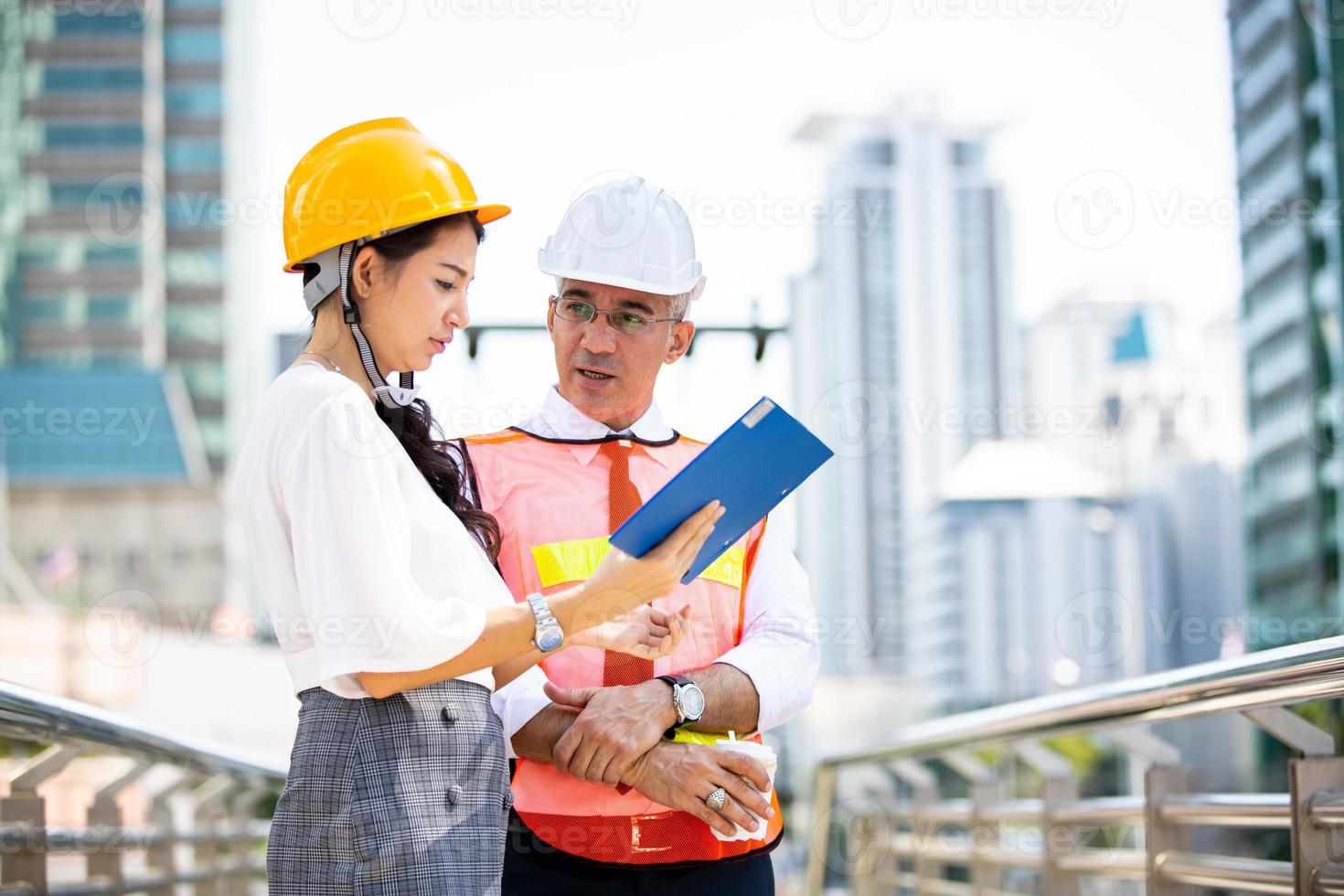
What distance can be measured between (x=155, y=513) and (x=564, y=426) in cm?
6969

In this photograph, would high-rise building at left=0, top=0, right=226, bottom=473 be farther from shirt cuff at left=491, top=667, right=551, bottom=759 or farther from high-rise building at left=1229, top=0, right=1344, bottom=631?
shirt cuff at left=491, top=667, right=551, bottom=759

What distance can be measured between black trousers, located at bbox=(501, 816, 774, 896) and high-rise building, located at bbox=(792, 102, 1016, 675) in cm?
10593

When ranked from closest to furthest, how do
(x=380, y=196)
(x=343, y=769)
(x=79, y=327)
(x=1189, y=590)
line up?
1. (x=343, y=769)
2. (x=380, y=196)
3. (x=79, y=327)
4. (x=1189, y=590)

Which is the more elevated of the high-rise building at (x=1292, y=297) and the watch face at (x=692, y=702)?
the high-rise building at (x=1292, y=297)

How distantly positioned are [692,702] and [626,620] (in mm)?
224

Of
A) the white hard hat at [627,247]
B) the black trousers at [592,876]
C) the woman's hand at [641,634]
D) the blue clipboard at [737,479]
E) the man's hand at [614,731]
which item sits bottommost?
the black trousers at [592,876]

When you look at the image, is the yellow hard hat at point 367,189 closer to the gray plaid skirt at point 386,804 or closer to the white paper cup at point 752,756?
the gray plaid skirt at point 386,804

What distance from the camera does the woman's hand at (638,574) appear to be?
210cm

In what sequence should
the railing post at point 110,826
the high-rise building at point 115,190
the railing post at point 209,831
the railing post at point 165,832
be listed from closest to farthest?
the railing post at point 110,826 < the railing post at point 165,832 < the railing post at point 209,831 < the high-rise building at point 115,190

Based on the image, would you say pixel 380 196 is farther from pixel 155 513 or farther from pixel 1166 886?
pixel 155 513

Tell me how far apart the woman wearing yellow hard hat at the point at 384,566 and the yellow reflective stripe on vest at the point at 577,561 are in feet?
1.49

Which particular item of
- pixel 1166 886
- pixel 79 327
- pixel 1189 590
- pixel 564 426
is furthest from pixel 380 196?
pixel 1189 590

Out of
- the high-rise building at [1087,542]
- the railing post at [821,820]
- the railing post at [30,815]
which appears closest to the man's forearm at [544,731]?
the railing post at [30,815]

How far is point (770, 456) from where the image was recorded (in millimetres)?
2275
